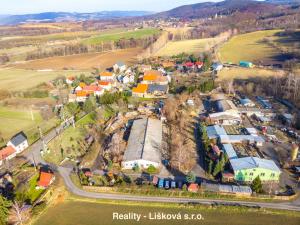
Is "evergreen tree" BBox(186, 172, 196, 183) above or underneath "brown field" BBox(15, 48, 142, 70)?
underneath

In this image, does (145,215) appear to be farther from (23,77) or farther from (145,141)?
(23,77)

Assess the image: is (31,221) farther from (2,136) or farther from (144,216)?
(2,136)

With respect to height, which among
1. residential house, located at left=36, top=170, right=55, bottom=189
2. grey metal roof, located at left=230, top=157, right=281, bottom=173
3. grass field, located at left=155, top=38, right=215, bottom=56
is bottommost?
residential house, located at left=36, top=170, right=55, bottom=189

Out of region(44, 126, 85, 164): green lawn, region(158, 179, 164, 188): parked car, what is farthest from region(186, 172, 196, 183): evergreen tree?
region(44, 126, 85, 164): green lawn

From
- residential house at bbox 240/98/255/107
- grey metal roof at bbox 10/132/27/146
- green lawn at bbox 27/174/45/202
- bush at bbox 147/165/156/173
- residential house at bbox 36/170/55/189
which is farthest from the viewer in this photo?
residential house at bbox 240/98/255/107

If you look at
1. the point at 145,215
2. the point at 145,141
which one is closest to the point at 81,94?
the point at 145,141

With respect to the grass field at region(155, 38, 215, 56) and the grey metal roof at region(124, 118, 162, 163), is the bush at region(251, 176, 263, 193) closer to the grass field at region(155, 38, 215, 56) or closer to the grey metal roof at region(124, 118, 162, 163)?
the grey metal roof at region(124, 118, 162, 163)

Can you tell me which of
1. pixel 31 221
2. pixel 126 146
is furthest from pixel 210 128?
pixel 31 221
